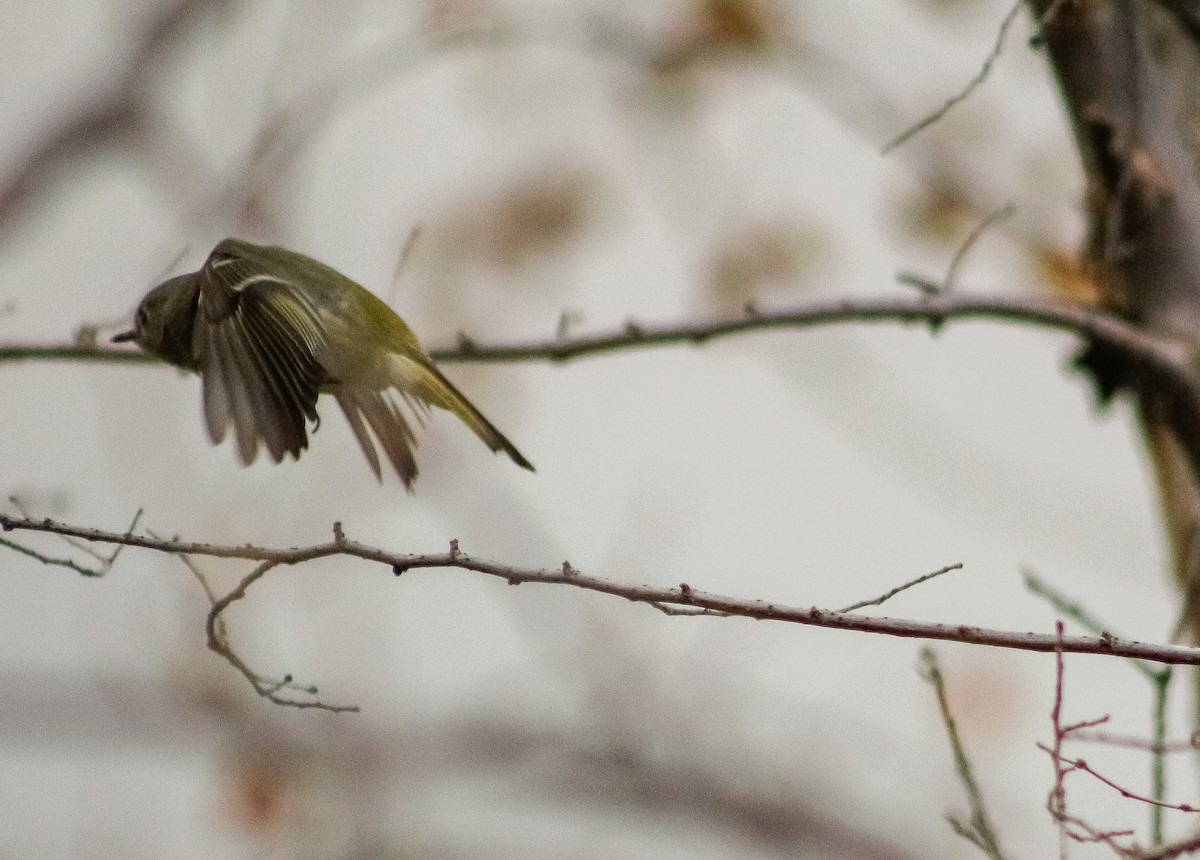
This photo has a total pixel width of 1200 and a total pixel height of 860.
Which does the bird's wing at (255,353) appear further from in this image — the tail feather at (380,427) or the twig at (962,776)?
the twig at (962,776)

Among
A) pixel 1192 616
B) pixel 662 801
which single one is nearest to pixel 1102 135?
pixel 1192 616

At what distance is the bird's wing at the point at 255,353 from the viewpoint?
3.55 ft

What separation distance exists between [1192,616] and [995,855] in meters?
1.02

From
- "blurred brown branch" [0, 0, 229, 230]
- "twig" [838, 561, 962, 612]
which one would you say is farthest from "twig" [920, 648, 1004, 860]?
"blurred brown branch" [0, 0, 229, 230]

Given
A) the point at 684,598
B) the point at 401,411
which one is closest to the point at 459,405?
the point at 401,411

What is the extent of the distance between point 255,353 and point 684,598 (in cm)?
51

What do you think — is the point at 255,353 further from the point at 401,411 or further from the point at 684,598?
the point at 684,598

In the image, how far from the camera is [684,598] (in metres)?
1.00

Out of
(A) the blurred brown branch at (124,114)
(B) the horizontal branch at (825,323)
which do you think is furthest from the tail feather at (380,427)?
(A) the blurred brown branch at (124,114)

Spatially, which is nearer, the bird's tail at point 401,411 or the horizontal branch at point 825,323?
the bird's tail at point 401,411

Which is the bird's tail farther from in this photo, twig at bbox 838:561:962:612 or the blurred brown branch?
the blurred brown branch

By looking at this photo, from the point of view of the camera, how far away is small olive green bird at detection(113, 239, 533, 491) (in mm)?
1115

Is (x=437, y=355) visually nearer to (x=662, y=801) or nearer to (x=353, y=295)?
(x=353, y=295)

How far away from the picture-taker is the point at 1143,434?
2133 mm
